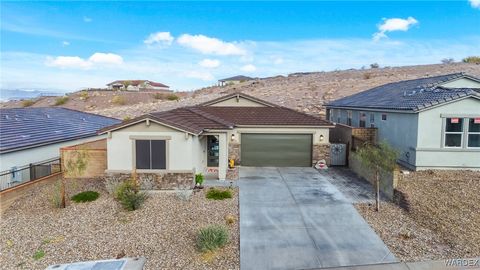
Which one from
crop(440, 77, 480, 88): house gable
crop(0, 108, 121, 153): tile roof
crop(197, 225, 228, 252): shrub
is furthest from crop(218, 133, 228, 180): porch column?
crop(440, 77, 480, 88): house gable

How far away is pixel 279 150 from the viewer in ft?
Result: 65.4

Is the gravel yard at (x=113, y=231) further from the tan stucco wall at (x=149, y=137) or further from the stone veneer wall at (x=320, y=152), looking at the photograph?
the stone veneer wall at (x=320, y=152)

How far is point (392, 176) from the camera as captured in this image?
12469mm

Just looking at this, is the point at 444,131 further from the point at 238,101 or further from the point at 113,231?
the point at 113,231

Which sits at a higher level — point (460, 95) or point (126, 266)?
point (460, 95)

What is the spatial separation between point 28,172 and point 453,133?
20.9 m

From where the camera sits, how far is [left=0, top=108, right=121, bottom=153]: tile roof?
→ 15113 millimetres

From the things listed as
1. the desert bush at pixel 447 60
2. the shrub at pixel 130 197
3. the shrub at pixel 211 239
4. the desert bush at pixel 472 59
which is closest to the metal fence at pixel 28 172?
the shrub at pixel 130 197

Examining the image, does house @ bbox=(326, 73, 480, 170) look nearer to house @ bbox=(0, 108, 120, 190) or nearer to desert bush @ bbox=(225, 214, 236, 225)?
desert bush @ bbox=(225, 214, 236, 225)

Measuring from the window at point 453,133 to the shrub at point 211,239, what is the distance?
511 inches

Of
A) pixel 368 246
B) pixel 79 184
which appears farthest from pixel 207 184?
pixel 368 246

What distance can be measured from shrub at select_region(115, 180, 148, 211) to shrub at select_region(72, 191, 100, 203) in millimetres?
1529

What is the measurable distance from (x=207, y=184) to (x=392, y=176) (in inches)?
325

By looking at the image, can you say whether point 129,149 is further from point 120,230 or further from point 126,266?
point 126,266
